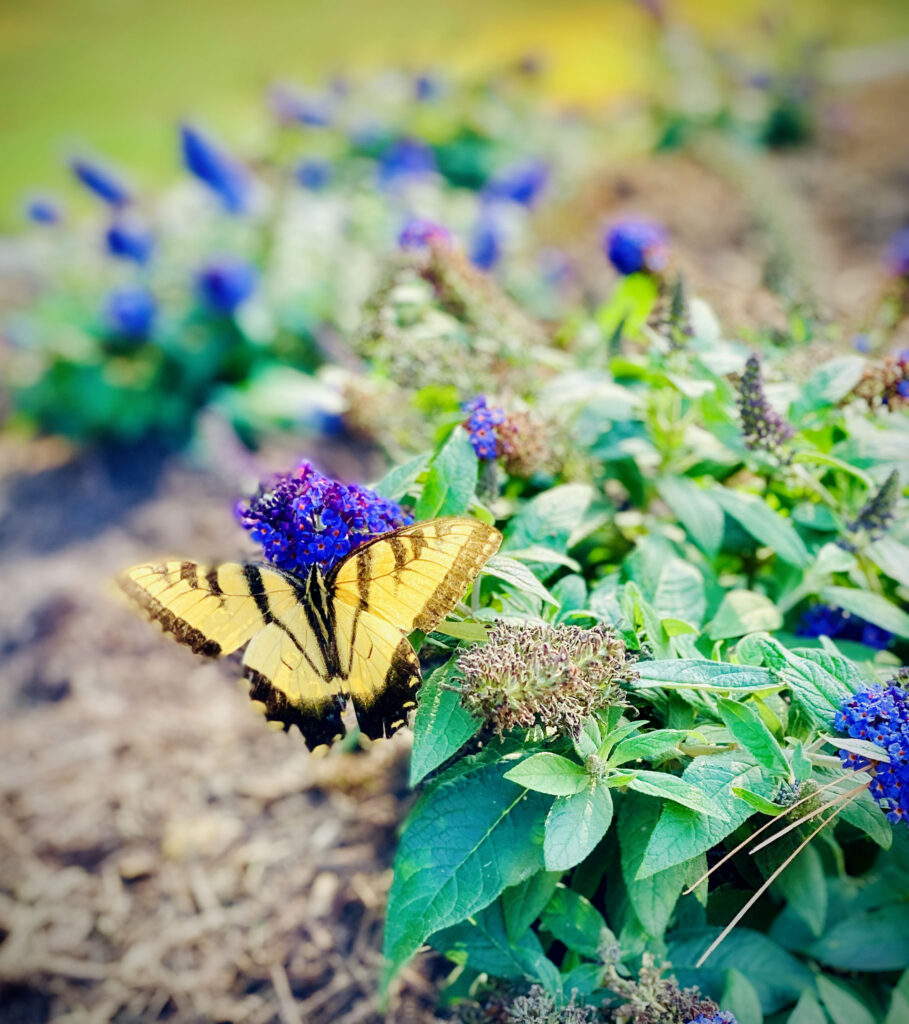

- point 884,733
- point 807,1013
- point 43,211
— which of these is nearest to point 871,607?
point 884,733

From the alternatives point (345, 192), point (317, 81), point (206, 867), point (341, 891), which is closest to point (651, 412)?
point (341, 891)

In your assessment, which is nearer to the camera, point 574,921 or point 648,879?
point 648,879

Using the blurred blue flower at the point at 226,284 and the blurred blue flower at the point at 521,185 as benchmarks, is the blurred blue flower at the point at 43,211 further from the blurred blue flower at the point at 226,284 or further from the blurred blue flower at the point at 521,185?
the blurred blue flower at the point at 521,185

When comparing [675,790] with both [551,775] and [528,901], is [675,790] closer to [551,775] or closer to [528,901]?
[551,775]

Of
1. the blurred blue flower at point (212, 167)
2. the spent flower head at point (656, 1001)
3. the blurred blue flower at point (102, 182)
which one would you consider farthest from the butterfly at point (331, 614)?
the blurred blue flower at point (102, 182)

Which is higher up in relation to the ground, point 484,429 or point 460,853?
point 484,429

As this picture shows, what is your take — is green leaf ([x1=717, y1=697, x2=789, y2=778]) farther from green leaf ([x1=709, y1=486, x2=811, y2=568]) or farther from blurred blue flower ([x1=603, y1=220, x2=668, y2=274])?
blurred blue flower ([x1=603, y1=220, x2=668, y2=274])
